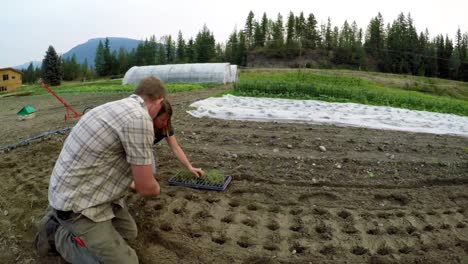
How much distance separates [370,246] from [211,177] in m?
1.72

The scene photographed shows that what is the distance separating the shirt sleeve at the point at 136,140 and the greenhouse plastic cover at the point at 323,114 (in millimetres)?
5013

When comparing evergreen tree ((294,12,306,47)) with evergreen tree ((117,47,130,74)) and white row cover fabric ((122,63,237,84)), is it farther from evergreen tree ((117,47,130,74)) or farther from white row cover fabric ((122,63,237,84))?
white row cover fabric ((122,63,237,84))

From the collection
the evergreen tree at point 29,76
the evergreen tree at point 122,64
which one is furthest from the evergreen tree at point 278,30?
the evergreen tree at point 29,76

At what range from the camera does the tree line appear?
40531 millimetres

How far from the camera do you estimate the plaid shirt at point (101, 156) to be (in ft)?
6.61

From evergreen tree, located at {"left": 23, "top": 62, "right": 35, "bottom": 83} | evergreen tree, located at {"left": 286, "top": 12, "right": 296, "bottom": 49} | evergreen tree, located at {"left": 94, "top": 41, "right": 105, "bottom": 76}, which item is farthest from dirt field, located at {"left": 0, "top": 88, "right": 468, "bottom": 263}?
evergreen tree, located at {"left": 286, "top": 12, "right": 296, "bottom": 49}

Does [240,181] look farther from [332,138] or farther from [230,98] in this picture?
[230,98]

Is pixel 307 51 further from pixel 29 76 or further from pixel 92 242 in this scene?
pixel 92 242

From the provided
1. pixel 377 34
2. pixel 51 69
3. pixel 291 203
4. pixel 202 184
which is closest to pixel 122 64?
pixel 51 69

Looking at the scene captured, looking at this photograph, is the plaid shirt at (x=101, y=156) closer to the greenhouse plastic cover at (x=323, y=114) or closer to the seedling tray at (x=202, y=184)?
the seedling tray at (x=202, y=184)

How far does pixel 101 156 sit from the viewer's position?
2102mm

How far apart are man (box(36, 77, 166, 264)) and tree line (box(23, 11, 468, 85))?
35514 millimetres

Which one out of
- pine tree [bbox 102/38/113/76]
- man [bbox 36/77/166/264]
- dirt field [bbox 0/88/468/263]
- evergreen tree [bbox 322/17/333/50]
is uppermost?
evergreen tree [bbox 322/17/333/50]

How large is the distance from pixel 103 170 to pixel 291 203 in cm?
199
